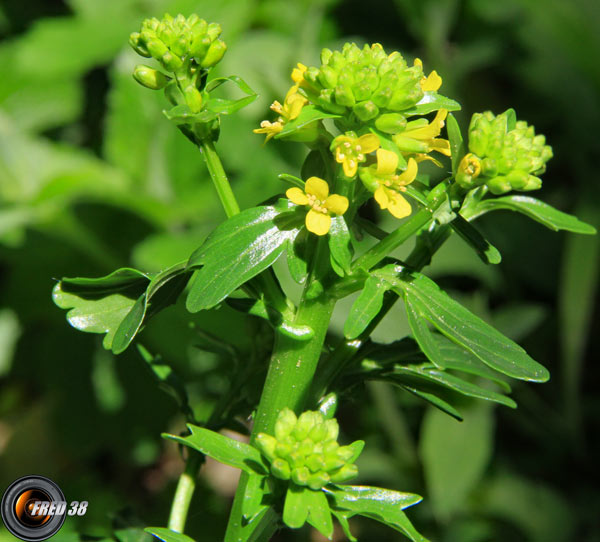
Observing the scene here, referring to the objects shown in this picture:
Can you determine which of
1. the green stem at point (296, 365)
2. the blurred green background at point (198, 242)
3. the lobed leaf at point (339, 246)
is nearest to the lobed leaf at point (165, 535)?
the green stem at point (296, 365)

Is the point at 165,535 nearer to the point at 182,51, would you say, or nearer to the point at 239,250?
the point at 239,250

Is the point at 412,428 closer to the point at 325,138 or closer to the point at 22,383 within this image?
the point at 22,383

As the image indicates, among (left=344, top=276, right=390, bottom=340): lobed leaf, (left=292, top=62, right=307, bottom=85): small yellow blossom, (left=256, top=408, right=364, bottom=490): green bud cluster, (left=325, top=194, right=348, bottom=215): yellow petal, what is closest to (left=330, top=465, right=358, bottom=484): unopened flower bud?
(left=256, top=408, right=364, bottom=490): green bud cluster

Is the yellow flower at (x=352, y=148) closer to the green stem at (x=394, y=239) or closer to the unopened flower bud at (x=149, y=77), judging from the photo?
the green stem at (x=394, y=239)

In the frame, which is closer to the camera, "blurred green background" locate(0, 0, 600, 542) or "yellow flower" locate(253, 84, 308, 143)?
"yellow flower" locate(253, 84, 308, 143)

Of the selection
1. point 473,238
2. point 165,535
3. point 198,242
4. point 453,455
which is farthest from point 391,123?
point 453,455

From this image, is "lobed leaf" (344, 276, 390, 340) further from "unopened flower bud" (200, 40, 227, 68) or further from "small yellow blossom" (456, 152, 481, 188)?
"unopened flower bud" (200, 40, 227, 68)
